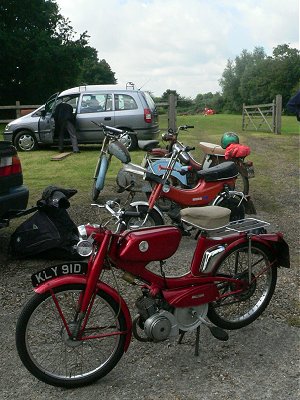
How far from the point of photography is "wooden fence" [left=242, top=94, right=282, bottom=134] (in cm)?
2308

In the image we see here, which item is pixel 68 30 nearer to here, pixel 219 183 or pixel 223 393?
pixel 219 183

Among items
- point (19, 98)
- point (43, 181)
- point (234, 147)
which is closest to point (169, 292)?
point (234, 147)

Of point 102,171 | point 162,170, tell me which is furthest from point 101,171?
point 162,170

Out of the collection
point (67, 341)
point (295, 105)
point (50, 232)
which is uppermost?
point (295, 105)

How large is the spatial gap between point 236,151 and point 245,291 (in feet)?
11.8

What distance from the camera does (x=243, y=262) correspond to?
3.92m

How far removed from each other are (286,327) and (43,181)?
24.8 feet

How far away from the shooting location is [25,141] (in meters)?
15.7

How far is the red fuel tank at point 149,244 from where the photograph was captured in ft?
10.6

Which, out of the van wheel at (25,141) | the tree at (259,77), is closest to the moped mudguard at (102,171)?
the van wheel at (25,141)

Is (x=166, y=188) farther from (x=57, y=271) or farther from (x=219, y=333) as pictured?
(x=57, y=271)

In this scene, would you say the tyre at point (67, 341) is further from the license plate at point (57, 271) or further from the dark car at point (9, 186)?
the dark car at point (9, 186)

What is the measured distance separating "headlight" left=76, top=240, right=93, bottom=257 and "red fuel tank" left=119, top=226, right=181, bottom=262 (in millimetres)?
229

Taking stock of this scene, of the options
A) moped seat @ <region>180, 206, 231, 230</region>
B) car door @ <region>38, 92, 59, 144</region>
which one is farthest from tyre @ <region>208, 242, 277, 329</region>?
A: car door @ <region>38, 92, 59, 144</region>
